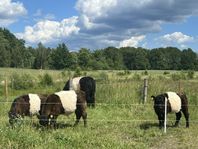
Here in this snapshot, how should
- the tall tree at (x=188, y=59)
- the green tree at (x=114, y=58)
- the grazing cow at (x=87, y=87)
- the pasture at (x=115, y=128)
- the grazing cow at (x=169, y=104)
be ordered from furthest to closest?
the tall tree at (x=188, y=59) → the green tree at (x=114, y=58) → the grazing cow at (x=87, y=87) → the grazing cow at (x=169, y=104) → the pasture at (x=115, y=128)

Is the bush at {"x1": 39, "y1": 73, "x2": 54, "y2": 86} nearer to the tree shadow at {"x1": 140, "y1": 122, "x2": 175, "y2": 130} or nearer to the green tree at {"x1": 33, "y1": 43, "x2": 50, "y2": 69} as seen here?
the tree shadow at {"x1": 140, "y1": 122, "x2": 175, "y2": 130}

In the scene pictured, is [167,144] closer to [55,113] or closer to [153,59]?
[55,113]

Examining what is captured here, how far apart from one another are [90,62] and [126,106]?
70.4 meters

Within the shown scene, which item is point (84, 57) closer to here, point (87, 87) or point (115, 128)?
point (87, 87)

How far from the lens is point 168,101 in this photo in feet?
44.8

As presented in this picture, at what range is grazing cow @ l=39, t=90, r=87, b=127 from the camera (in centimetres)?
1283

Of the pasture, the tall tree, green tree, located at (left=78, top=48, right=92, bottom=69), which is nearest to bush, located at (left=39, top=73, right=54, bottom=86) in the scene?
the pasture

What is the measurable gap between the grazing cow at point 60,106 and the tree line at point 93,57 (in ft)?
221

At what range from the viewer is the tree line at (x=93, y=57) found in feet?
295

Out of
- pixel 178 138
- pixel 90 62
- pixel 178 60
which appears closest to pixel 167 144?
pixel 178 138

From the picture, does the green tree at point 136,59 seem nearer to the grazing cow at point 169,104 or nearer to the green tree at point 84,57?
the green tree at point 84,57

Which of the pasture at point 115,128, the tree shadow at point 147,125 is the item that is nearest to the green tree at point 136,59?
the pasture at point 115,128

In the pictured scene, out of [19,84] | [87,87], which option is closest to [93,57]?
[19,84]

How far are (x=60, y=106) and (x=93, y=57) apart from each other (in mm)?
80492
